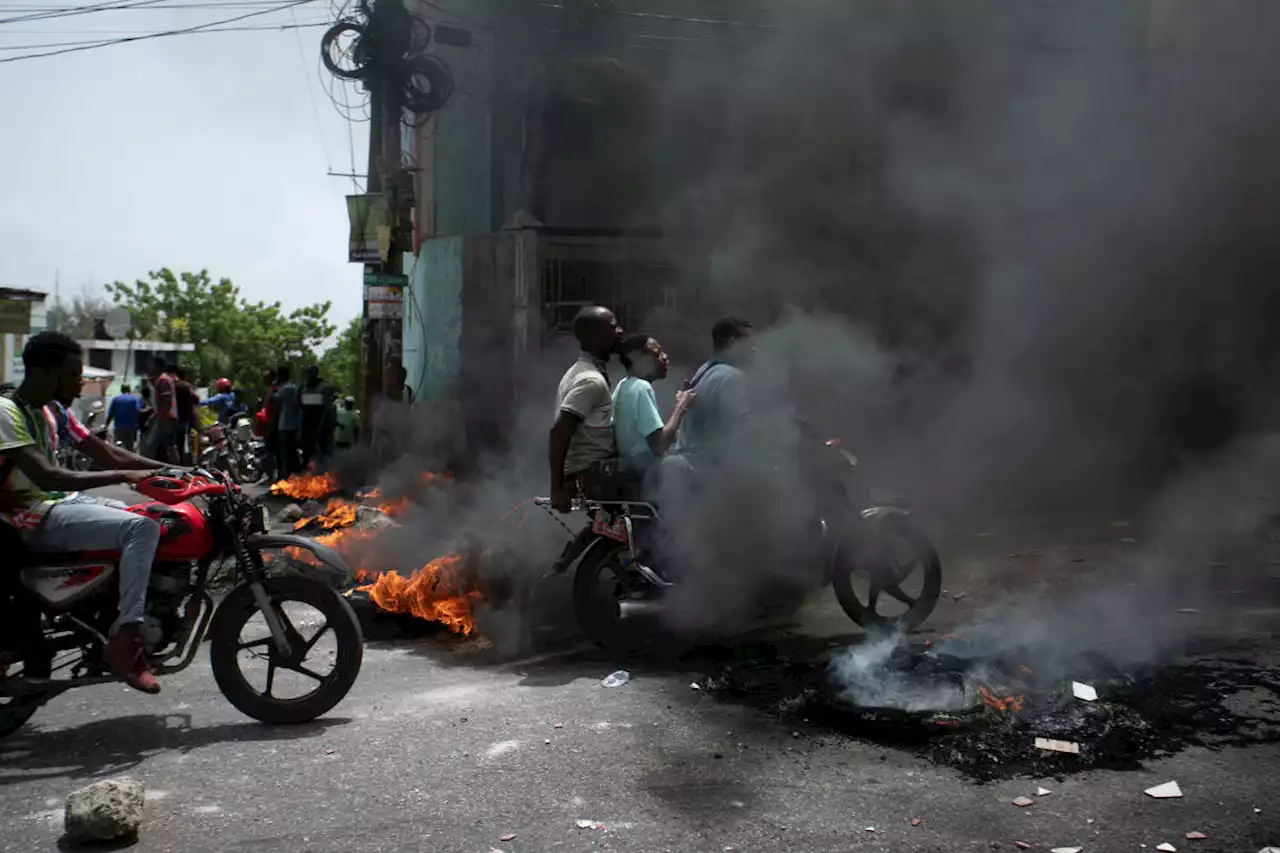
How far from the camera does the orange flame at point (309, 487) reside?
11.7 metres

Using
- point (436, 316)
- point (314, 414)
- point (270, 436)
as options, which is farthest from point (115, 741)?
point (270, 436)

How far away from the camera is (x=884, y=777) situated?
350 centimetres

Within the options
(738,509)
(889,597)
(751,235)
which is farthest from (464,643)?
(751,235)

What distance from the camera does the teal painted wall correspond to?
12672 millimetres

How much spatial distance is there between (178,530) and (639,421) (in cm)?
228

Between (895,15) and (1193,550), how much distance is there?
6.36 meters

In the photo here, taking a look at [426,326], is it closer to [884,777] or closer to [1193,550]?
[1193,550]

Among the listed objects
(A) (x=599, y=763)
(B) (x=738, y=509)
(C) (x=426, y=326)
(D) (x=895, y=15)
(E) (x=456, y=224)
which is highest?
(D) (x=895, y=15)

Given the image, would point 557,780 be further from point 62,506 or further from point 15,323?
point 15,323

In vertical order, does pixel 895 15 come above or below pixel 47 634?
above

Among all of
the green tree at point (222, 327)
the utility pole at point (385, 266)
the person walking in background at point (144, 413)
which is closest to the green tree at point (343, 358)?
the green tree at point (222, 327)

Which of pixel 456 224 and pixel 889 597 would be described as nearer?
pixel 889 597

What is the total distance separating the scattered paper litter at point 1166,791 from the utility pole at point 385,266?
1012 centimetres

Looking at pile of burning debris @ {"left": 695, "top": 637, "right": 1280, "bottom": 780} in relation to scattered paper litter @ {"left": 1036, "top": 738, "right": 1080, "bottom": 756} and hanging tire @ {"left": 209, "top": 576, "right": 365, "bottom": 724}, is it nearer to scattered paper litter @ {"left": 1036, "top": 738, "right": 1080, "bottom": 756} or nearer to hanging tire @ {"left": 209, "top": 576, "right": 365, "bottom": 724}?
scattered paper litter @ {"left": 1036, "top": 738, "right": 1080, "bottom": 756}
